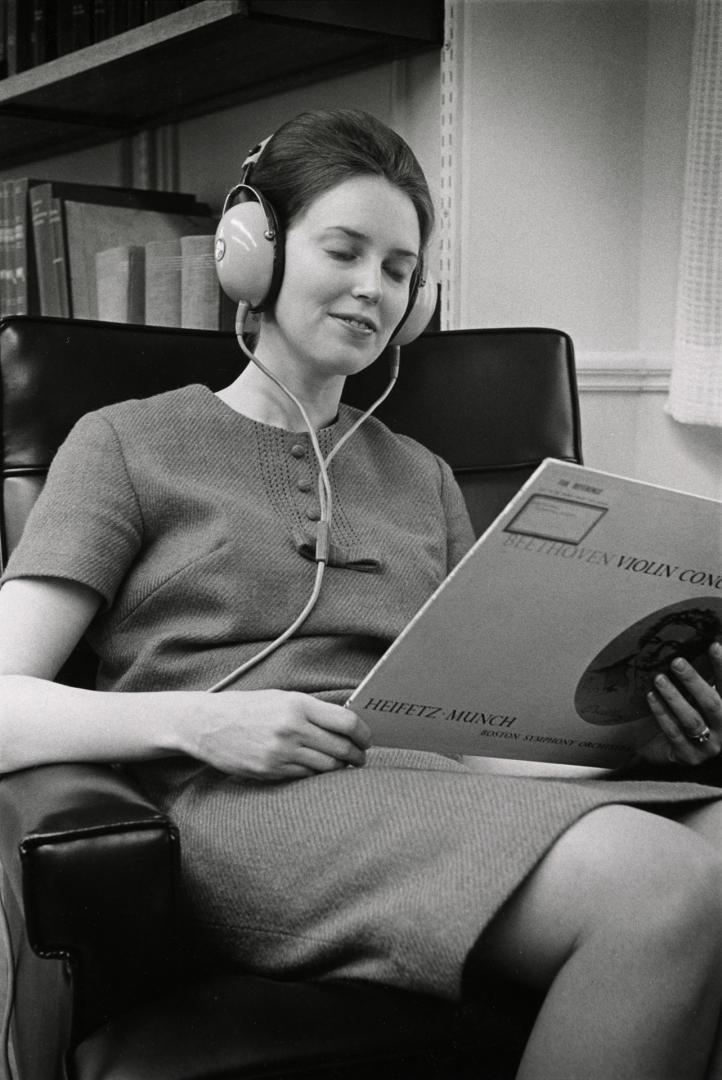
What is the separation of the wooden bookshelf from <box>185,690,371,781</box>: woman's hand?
1.07 meters

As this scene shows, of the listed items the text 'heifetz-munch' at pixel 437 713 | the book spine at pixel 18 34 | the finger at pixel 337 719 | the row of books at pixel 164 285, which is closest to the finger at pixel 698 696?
the text 'heifetz-munch' at pixel 437 713

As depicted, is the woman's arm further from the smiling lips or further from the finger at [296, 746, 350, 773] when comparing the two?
the smiling lips

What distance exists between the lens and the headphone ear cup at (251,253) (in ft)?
3.51

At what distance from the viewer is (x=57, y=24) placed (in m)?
2.05

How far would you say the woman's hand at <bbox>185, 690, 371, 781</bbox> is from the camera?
846 mm

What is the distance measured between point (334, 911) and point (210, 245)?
128 centimetres

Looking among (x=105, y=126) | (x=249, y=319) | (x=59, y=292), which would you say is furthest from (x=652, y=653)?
(x=105, y=126)

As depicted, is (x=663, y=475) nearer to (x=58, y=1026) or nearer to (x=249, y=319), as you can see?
(x=249, y=319)

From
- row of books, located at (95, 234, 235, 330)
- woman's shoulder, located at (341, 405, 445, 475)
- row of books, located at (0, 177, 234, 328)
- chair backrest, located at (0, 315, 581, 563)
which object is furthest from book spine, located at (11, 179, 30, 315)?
woman's shoulder, located at (341, 405, 445, 475)

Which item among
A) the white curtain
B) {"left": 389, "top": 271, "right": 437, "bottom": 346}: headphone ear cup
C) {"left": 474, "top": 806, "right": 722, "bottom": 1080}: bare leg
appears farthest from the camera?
the white curtain

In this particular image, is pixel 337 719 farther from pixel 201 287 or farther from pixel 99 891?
pixel 201 287

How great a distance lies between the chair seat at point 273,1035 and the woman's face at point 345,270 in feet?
1.76

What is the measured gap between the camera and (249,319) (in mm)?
1284

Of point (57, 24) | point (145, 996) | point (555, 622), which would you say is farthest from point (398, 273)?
point (57, 24)
